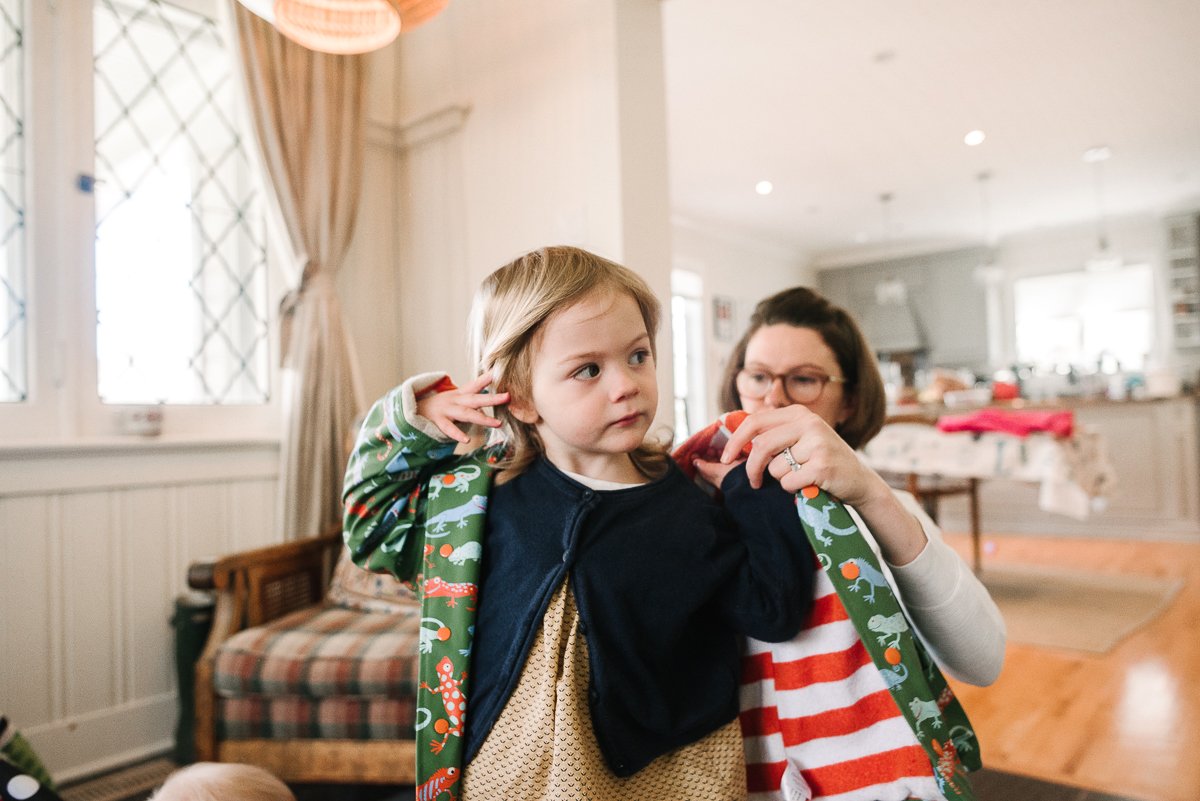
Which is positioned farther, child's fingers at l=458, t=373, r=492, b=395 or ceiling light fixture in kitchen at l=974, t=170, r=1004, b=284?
ceiling light fixture in kitchen at l=974, t=170, r=1004, b=284

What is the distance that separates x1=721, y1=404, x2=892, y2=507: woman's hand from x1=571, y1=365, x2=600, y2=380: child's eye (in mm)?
154

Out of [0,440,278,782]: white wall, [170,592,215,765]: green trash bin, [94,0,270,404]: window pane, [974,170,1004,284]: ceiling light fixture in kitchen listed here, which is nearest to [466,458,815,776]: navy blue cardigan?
[170,592,215,765]: green trash bin

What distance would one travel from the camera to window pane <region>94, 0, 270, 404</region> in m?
2.42

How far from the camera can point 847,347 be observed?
Answer: 1182 millimetres

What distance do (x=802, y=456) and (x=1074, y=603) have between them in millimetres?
3954

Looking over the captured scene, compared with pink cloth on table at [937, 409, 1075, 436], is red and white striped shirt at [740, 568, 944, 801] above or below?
below

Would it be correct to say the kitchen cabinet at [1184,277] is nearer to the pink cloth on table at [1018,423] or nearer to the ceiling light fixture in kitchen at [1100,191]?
the ceiling light fixture in kitchen at [1100,191]

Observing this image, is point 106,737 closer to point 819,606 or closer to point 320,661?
point 320,661

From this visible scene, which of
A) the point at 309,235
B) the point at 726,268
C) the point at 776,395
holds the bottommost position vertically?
the point at 776,395

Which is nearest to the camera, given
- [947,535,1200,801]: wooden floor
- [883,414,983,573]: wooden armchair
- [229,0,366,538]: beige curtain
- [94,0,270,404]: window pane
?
[947,535,1200,801]: wooden floor

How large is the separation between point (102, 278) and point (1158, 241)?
8509 mm

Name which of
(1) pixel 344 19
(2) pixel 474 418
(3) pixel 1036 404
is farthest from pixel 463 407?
(3) pixel 1036 404

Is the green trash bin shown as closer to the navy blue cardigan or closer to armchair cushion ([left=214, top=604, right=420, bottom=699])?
armchair cushion ([left=214, top=604, right=420, bottom=699])

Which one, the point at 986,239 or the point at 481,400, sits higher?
the point at 986,239
